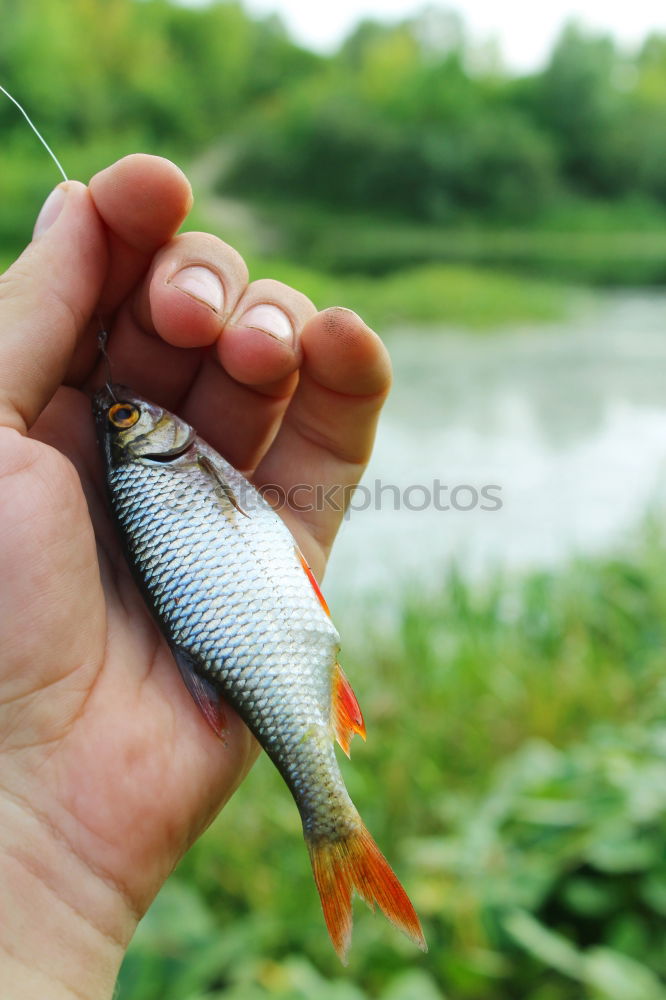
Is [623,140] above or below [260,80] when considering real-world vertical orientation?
above

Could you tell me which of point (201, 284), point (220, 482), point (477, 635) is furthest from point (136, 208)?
point (477, 635)

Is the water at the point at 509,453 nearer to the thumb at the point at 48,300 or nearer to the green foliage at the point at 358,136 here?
the thumb at the point at 48,300

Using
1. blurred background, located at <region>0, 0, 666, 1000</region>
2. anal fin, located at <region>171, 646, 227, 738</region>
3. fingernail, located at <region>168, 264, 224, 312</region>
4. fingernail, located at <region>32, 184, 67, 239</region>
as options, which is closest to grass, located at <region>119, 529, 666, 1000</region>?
blurred background, located at <region>0, 0, 666, 1000</region>

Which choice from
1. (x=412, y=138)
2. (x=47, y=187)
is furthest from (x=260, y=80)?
(x=47, y=187)

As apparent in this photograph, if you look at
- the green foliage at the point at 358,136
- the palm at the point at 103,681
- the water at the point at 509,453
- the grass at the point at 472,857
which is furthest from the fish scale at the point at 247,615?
the green foliage at the point at 358,136

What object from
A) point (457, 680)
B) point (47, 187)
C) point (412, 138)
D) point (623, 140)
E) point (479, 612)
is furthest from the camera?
point (623, 140)

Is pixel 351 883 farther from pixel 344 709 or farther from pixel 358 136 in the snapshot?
pixel 358 136

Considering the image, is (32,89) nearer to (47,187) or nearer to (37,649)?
(47,187)

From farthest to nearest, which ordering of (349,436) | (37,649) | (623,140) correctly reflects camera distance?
(623,140) → (349,436) → (37,649)
